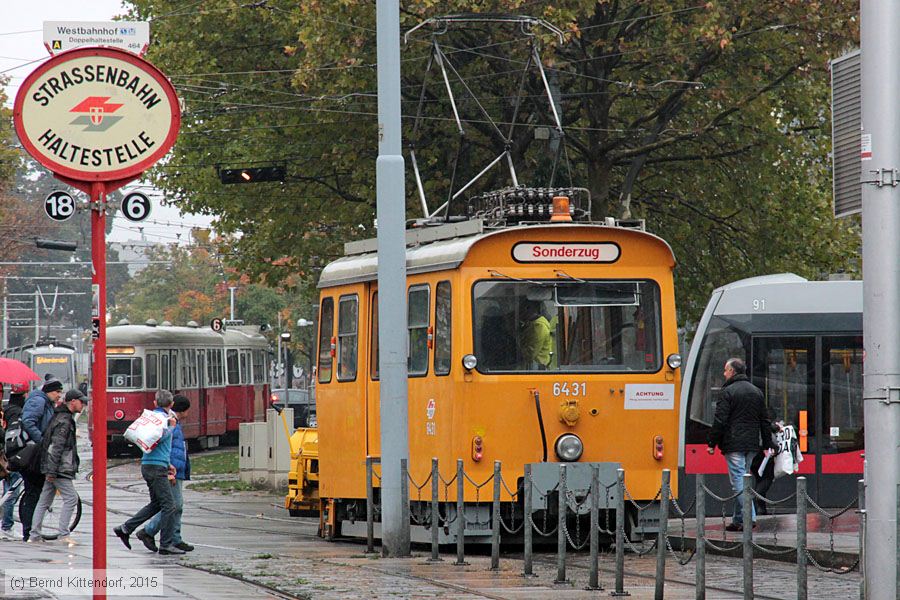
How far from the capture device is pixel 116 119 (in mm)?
7453

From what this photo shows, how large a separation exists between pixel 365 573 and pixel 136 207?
5.81 metres

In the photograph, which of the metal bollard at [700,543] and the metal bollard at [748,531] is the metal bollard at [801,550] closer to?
the metal bollard at [748,531]

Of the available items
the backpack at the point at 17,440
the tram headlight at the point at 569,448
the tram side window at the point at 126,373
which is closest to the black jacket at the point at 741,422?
the tram headlight at the point at 569,448

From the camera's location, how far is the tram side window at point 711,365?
2175 cm

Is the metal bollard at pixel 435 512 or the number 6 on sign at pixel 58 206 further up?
the number 6 on sign at pixel 58 206

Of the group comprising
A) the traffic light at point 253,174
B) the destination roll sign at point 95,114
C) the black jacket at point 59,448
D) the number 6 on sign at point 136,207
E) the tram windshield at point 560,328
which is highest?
the traffic light at point 253,174

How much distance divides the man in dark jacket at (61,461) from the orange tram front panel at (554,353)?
409 cm

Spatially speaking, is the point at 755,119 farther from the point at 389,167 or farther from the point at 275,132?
the point at 389,167

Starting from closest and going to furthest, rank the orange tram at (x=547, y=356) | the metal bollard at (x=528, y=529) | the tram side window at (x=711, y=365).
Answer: the metal bollard at (x=528, y=529) → the orange tram at (x=547, y=356) → the tram side window at (x=711, y=365)

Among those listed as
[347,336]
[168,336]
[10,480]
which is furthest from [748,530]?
[168,336]

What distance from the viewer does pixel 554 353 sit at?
16.1 m

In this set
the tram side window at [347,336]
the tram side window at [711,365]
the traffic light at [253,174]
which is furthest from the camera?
the traffic light at [253,174]

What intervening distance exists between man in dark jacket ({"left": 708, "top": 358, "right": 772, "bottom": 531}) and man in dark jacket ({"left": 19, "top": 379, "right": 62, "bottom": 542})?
7.30m

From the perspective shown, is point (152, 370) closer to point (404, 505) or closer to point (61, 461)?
point (61, 461)
